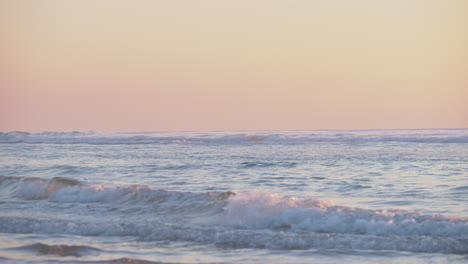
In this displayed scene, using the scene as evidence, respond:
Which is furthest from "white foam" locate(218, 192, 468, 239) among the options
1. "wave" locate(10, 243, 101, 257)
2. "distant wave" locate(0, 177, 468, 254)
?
"wave" locate(10, 243, 101, 257)

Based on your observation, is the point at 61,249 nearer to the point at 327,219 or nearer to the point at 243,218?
the point at 243,218

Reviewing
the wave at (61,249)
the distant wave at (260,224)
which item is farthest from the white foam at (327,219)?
the wave at (61,249)

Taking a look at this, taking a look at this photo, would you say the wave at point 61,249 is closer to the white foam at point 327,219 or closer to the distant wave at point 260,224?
the distant wave at point 260,224

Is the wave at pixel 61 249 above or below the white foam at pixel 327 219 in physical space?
below

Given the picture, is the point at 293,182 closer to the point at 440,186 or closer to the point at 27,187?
the point at 440,186

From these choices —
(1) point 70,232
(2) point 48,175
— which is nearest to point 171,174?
(2) point 48,175

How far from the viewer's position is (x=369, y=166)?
60.7 ft

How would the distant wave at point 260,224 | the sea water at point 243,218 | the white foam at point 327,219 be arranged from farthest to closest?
the white foam at point 327,219, the distant wave at point 260,224, the sea water at point 243,218

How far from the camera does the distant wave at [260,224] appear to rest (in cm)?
788

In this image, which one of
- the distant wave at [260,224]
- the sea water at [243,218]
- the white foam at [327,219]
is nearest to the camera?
the sea water at [243,218]

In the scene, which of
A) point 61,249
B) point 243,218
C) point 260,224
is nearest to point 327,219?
point 260,224

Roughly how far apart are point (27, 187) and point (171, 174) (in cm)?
418

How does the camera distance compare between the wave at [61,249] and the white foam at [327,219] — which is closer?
the wave at [61,249]

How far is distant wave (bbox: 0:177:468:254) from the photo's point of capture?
7883 mm
